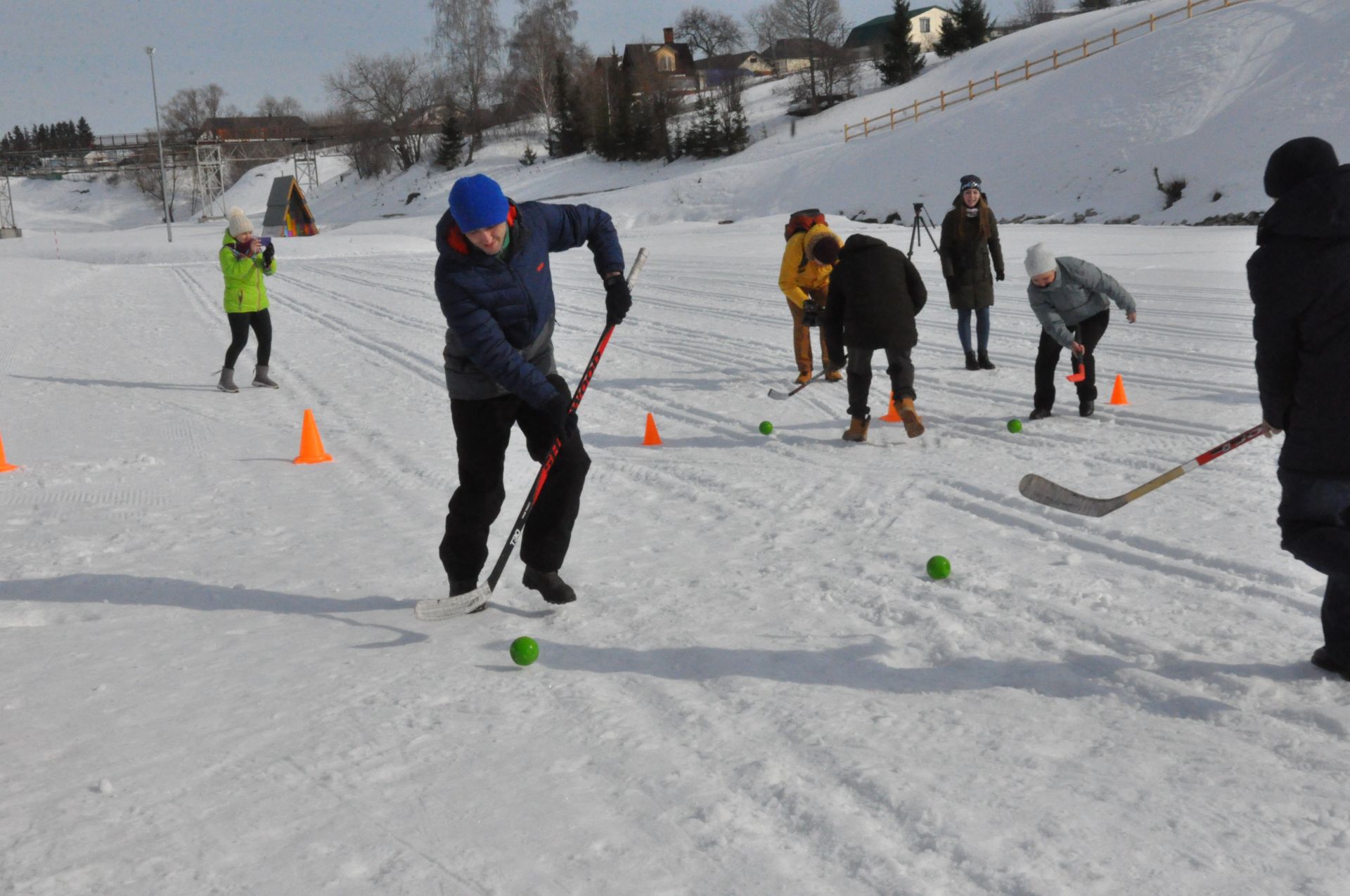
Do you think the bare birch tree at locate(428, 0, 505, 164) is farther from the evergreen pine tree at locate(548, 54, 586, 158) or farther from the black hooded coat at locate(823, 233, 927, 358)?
the black hooded coat at locate(823, 233, 927, 358)

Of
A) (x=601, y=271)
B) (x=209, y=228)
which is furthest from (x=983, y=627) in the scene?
(x=209, y=228)

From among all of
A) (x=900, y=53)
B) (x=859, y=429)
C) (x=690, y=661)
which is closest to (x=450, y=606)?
(x=690, y=661)

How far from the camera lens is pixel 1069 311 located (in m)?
7.85

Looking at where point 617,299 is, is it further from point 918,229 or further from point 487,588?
point 918,229

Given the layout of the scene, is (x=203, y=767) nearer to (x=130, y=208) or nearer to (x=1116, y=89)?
(x=1116, y=89)

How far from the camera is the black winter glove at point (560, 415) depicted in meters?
4.21

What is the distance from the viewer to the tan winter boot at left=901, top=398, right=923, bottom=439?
743cm

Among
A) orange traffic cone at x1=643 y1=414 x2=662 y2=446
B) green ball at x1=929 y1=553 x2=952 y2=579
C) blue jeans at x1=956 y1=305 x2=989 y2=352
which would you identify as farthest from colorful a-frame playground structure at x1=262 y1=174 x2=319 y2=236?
green ball at x1=929 y1=553 x2=952 y2=579

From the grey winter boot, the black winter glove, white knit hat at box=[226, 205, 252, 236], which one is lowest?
the grey winter boot

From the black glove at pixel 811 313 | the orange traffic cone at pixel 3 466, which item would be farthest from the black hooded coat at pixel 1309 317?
the orange traffic cone at pixel 3 466

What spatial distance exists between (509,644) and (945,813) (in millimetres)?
2006

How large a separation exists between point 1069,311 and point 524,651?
5345 millimetres

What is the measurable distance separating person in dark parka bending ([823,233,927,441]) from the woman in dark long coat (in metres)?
2.27

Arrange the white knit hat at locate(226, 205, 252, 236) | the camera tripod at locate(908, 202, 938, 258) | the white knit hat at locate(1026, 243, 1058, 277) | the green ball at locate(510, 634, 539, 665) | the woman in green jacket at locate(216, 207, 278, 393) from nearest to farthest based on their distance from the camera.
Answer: the green ball at locate(510, 634, 539, 665) → the white knit hat at locate(1026, 243, 1058, 277) → the white knit hat at locate(226, 205, 252, 236) → the woman in green jacket at locate(216, 207, 278, 393) → the camera tripod at locate(908, 202, 938, 258)
